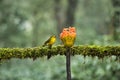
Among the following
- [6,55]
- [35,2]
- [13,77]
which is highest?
[35,2]

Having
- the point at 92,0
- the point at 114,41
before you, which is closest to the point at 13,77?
the point at 114,41

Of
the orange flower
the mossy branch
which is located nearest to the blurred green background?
the mossy branch

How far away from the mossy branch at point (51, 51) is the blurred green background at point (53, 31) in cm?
17

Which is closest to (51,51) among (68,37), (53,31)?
(68,37)

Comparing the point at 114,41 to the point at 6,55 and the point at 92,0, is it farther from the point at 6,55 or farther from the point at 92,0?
the point at 92,0

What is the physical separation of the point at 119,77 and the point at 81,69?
1039 millimetres

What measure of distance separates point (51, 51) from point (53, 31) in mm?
17785

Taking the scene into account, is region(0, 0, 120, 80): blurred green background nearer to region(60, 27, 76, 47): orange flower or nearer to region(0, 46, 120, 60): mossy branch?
region(0, 46, 120, 60): mossy branch

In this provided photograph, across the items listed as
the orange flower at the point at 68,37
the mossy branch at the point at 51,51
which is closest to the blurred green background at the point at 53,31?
the mossy branch at the point at 51,51

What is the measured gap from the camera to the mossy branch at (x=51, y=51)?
5.04 metres

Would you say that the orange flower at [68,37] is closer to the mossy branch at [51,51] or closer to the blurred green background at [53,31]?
the mossy branch at [51,51]

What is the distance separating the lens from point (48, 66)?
11047mm

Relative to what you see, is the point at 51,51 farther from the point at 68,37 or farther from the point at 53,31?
the point at 53,31

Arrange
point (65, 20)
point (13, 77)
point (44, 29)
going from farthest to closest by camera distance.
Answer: point (44, 29), point (65, 20), point (13, 77)
